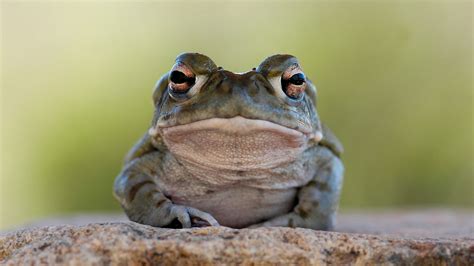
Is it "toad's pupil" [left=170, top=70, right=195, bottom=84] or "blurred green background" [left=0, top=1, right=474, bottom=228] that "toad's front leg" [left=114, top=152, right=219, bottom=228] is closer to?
"toad's pupil" [left=170, top=70, right=195, bottom=84]

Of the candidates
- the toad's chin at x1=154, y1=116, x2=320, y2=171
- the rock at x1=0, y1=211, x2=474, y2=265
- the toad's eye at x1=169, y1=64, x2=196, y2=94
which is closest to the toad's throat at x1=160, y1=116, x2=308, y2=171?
the toad's chin at x1=154, y1=116, x2=320, y2=171

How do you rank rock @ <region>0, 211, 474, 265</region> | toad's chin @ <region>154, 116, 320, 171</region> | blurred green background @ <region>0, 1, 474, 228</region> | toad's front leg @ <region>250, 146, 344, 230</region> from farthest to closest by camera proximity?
blurred green background @ <region>0, 1, 474, 228</region>, toad's front leg @ <region>250, 146, 344, 230</region>, toad's chin @ <region>154, 116, 320, 171</region>, rock @ <region>0, 211, 474, 265</region>

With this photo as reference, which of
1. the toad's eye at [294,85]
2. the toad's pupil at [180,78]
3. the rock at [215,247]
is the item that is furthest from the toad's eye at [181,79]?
the rock at [215,247]

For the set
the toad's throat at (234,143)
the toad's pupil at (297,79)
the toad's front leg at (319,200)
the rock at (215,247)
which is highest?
the toad's pupil at (297,79)

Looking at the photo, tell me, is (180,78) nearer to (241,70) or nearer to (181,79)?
(181,79)

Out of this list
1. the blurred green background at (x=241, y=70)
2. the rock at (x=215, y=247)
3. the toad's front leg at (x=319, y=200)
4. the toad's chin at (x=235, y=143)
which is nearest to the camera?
the rock at (x=215, y=247)

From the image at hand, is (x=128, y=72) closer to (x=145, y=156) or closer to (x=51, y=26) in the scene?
(x=51, y=26)

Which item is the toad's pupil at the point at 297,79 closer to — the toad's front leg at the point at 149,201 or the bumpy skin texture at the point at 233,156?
the bumpy skin texture at the point at 233,156
